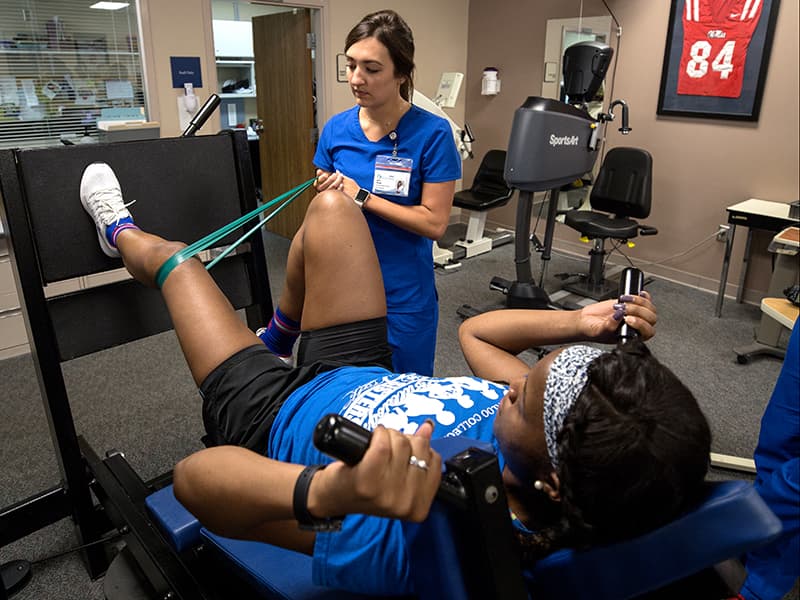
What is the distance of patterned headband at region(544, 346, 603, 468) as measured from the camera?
0.87m

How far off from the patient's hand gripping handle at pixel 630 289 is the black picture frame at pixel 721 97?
3.13 meters

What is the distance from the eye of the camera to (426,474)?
71cm

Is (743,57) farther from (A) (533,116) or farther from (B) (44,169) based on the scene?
(B) (44,169)

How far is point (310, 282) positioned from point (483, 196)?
3.49 m

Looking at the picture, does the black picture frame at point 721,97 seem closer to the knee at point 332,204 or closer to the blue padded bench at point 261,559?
the knee at point 332,204

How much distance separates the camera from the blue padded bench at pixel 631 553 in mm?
728

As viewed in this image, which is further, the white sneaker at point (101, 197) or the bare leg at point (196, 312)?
the white sneaker at point (101, 197)

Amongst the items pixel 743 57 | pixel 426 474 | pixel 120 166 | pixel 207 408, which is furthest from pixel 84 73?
pixel 743 57

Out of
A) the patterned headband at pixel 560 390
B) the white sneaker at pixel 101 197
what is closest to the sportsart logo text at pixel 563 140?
the white sneaker at pixel 101 197

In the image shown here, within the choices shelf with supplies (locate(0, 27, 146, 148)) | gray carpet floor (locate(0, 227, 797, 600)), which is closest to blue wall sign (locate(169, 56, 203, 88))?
shelf with supplies (locate(0, 27, 146, 148))

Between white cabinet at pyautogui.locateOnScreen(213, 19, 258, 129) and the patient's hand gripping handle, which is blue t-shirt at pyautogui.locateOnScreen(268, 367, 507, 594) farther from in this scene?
white cabinet at pyautogui.locateOnScreen(213, 19, 258, 129)

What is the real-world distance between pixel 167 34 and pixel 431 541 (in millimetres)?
3853

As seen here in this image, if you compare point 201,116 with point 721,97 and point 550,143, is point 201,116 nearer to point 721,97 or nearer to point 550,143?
point 550,143

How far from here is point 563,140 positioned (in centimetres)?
290
